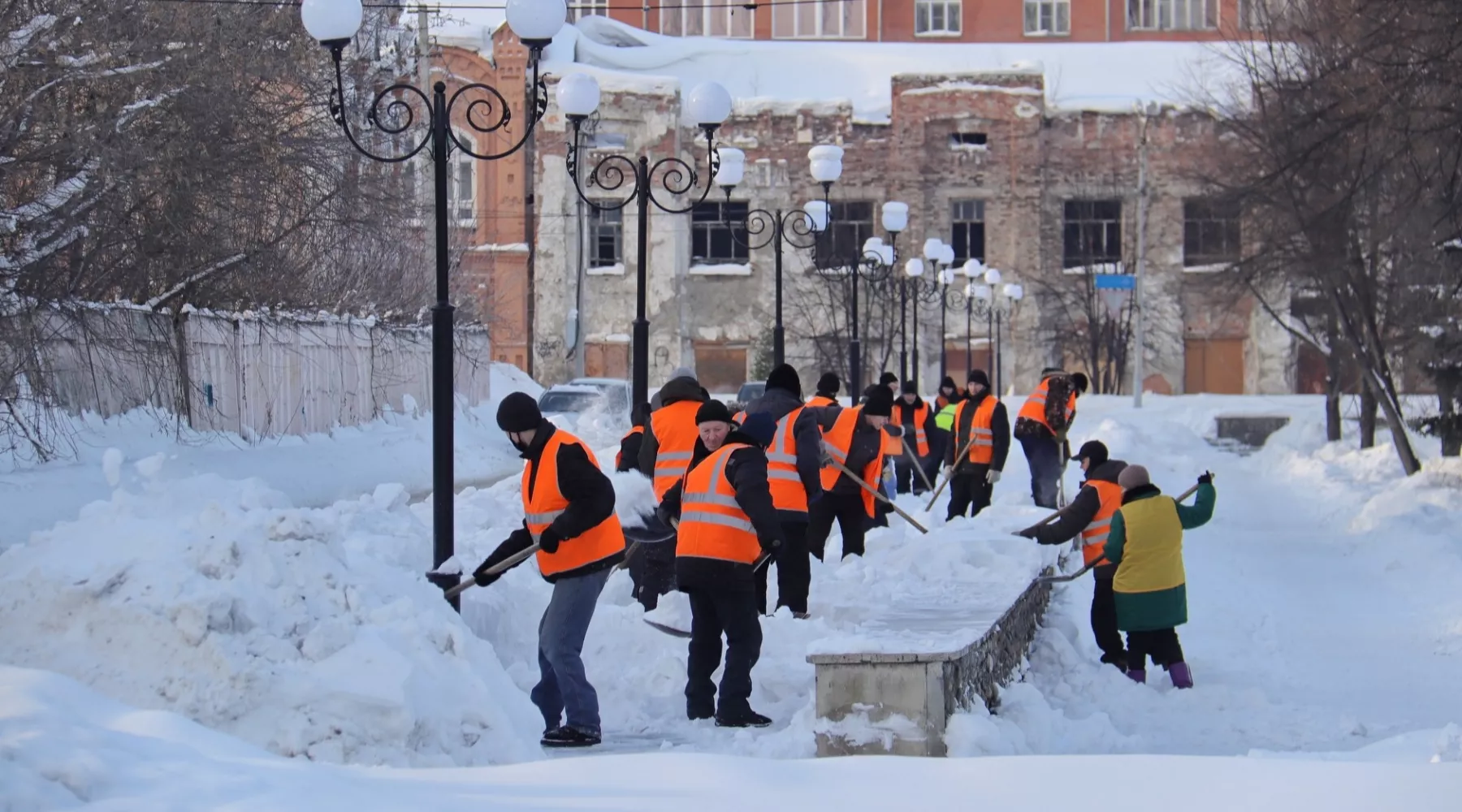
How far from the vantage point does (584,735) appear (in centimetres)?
848

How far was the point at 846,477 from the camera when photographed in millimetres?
13719

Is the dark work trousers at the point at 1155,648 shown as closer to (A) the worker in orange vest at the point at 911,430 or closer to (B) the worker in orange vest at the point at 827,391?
(B) the worker in orange vest at the point at 827,391

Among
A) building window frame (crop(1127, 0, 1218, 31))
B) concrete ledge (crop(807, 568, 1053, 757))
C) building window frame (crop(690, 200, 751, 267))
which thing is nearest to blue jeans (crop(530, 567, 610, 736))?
concrete ledge (crop(807, 568, 1053, 757))

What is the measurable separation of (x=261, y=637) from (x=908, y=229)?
155 feet

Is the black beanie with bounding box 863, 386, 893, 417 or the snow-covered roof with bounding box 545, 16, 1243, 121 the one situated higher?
the snow-covered roof with bounding box 545, 16, 1243, 121

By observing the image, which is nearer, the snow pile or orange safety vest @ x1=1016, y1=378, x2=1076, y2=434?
the snow pile

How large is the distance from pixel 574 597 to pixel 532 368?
44710mm

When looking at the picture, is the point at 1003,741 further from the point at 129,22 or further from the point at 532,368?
the point at 532,368

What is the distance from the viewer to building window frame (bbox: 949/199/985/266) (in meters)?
53.3

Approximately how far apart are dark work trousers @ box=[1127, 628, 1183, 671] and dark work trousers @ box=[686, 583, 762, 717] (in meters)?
3.22

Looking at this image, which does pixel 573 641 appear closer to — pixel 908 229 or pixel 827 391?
pixel 827 391

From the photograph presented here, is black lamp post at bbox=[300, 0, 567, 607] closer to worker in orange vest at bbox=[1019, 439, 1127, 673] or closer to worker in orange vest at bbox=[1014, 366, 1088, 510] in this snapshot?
worker in orange vest at bbox=[1019, 439, 1127, 673]

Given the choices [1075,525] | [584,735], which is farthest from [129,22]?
[584,735]

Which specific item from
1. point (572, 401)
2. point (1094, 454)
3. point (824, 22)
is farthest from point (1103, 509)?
point (824, 22)
